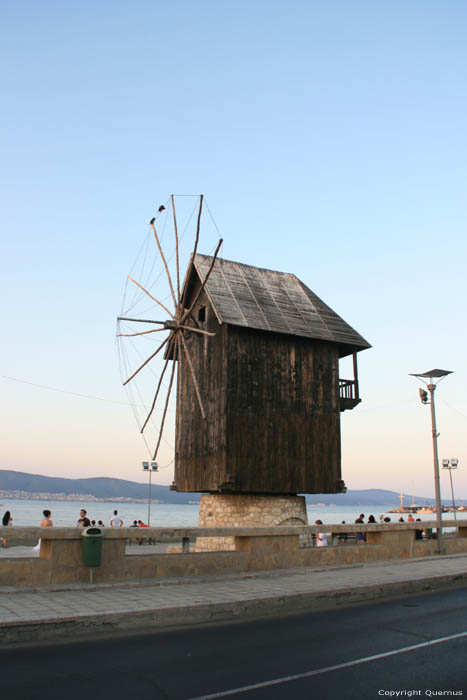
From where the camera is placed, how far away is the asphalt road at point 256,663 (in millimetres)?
6328

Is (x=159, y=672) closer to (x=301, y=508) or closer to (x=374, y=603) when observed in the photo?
(x=374, y=603)

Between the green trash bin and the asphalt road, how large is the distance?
329cm

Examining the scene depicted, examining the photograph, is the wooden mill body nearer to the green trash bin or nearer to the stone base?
the stone base

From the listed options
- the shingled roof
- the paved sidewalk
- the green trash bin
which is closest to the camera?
the paved sidewalk

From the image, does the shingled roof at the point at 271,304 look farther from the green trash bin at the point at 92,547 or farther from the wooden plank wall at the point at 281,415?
the green trash bin at the point at 92,547

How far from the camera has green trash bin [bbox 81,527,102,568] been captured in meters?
12.2

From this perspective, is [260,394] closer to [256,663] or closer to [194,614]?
[194,614]

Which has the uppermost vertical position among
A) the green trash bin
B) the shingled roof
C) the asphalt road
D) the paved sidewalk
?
the shingled roof

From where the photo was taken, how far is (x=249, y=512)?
2588cm

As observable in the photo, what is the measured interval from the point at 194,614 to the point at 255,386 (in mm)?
15801

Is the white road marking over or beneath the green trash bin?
beneath

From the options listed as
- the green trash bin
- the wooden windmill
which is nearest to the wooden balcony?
the wooden windmill

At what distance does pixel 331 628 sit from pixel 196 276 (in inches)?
905

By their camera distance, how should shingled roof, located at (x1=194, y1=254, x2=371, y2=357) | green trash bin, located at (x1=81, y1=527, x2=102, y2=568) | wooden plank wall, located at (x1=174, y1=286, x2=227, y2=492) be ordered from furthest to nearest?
shingled roof, located at (x1=194, y1=254, x2=371, y2=357) < wooden plank wall, located at (x1=174, y1=286, x2=227, y2=492) < green trash bin, located at (x1=81, y1=527, x2=102, y2=568)
